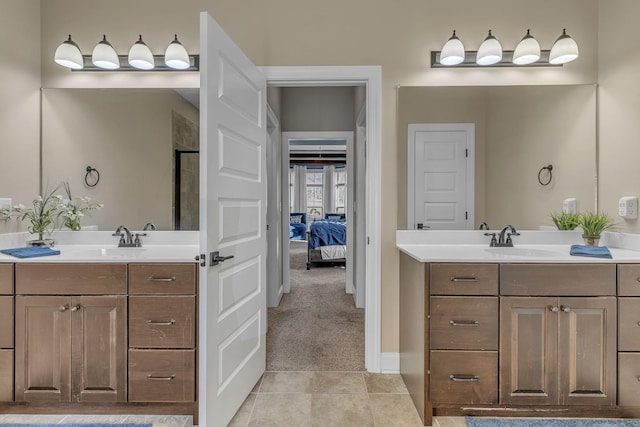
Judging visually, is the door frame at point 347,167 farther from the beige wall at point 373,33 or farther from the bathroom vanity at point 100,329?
the bathroom vanity at point 100,329

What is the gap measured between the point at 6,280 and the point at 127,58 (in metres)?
1.53

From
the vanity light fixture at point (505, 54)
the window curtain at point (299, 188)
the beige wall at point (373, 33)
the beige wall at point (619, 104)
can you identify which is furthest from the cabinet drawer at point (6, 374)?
the window curtain at point (299, 188)

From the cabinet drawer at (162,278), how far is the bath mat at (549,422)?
162cm

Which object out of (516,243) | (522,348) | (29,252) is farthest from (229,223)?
(516,243)

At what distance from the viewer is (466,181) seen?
7.77ft

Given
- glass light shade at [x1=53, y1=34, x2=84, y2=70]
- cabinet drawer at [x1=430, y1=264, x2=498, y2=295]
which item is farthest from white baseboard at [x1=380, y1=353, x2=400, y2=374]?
glass light shade at [x1=53, y1=34, x2=84, y2=70]

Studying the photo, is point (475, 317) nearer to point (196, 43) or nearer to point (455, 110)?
point (455, 110)

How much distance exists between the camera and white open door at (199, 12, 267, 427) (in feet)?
5.13

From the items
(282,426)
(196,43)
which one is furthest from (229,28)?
(282,426)

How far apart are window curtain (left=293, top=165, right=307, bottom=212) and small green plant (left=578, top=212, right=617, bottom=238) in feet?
28.7

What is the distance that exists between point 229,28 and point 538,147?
2.31 m

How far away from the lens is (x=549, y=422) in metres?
1.78

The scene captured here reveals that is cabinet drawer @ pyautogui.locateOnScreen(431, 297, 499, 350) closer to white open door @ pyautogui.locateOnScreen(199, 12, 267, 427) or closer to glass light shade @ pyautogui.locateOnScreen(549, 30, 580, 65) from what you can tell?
white open door @ pyautogui.locateOnScreen(199, 12, 267, 427)

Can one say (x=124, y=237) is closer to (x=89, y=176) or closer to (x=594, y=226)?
(x=89, y=176)
